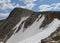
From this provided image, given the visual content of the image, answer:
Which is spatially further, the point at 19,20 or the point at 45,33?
the point at 19,20

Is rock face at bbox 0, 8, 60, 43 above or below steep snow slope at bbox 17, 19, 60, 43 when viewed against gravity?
above

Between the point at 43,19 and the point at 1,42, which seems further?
the point at 1,42

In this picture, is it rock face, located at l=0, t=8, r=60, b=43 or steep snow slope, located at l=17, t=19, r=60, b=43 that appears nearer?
steep snow slope, located at l=17, t=19, r=60, b=43

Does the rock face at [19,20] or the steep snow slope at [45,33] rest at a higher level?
the rock face at [19,20]

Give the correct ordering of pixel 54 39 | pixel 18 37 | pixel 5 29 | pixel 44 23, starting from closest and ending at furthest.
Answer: pixel 54 39 → pixel 44 23 → pixel 18 37 → pixel 5 29

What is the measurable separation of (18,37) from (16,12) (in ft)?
73.3

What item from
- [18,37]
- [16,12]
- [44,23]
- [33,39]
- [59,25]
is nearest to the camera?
[59,25]

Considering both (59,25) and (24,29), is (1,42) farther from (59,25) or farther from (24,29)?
(59,25)

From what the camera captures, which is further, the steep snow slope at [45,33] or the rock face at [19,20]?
the rock face at [19,20]

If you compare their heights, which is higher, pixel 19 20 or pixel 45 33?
pixel 19 20

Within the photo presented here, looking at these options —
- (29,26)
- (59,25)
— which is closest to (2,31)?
(29,26)

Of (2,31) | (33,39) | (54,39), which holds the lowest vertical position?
(54,39)

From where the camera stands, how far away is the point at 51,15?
55.3 m

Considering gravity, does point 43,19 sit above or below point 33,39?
above
